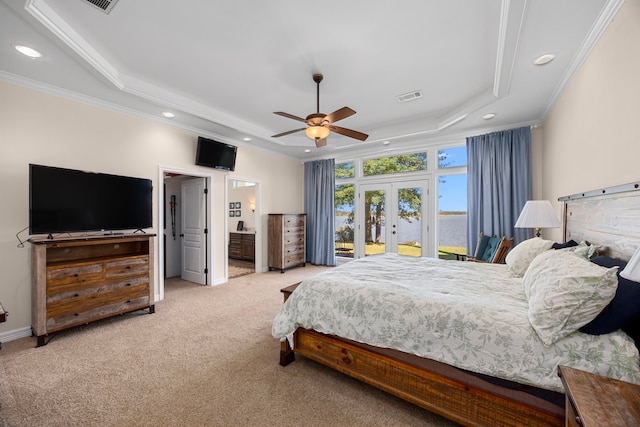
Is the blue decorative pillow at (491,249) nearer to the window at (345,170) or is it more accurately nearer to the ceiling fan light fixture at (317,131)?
the ceiling fan light fixture at (317,131)

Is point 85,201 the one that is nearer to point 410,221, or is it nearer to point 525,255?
point 525,255

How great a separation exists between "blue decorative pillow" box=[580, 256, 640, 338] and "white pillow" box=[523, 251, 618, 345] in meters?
0.04

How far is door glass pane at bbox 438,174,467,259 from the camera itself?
4969 millimetres

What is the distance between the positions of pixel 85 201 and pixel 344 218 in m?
4.87

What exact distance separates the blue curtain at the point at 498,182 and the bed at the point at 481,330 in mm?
1828

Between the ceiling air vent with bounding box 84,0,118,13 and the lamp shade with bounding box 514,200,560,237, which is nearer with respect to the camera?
the ceiling air vent with bounding box 84,0,118,13

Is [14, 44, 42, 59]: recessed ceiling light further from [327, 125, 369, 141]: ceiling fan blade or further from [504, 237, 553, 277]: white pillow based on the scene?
[504, 237, 553, 277]: white pillow

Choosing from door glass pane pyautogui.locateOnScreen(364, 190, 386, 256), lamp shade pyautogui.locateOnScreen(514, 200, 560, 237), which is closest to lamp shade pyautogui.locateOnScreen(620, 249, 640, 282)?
lamp shade pyautogui.locateOnScreen(514, 200, 560, 237)

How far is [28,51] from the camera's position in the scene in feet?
7.83

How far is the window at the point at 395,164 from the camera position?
17.9ft

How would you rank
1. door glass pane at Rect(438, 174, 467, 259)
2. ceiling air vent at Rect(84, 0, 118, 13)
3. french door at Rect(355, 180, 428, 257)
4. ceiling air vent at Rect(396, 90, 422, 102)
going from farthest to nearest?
1. french door at Rect(355, 180, 428, 257)
2. door glass pane at Rect(438, 174, 467, 259)
3. ceiling air vent at Rect(396, 90, 422, 102)
4. ceiling air vent at Rect(84, 0, 118, 13)

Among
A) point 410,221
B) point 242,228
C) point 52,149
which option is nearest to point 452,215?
point 410,221

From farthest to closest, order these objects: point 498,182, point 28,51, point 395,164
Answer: point 395,164
point 498,182
point 28,51

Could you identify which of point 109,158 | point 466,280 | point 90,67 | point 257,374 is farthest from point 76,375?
point 466,280
